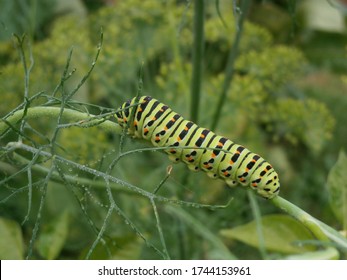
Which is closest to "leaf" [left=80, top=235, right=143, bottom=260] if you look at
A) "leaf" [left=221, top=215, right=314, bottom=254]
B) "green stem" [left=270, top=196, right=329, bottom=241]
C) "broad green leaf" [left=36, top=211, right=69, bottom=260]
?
"broad green leaf" [left=36, top=211, right=69, bottom=260]

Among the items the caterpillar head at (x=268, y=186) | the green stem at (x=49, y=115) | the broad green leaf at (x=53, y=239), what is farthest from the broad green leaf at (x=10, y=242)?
the caterpillar head at (x=268, y=186)

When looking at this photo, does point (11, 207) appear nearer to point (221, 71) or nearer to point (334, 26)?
point (221, 71)

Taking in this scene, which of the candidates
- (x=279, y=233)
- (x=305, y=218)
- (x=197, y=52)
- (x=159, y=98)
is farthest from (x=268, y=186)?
(x=159, y=98)

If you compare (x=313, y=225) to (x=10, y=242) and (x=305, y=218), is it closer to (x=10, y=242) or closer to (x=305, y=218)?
(x=305, y=218)

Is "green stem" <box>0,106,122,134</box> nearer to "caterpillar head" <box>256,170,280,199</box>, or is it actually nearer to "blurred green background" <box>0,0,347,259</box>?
"caterpillar head" <box>256,170,280,199</box>

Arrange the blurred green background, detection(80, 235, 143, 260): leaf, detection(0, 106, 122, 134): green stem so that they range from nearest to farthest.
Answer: detection(0, 106, 122, 134): green stem < detection(80, 235, 143, 260): leaf < the blurred green background

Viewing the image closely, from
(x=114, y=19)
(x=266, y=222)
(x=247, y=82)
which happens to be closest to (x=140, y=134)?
(x=266, y=222)
